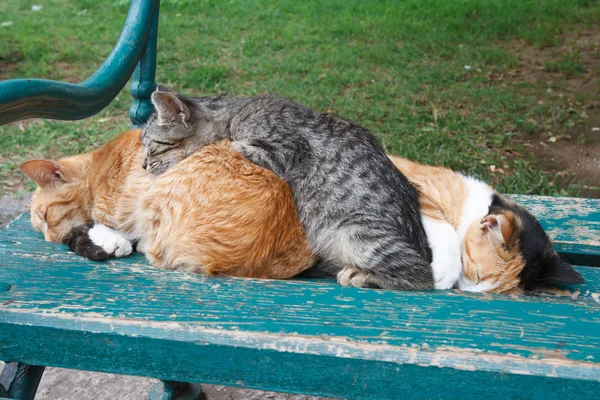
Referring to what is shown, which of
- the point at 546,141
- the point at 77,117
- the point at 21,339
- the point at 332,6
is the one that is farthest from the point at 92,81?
the point at 332,6

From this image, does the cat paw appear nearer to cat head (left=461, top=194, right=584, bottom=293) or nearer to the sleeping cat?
the sleeping cat

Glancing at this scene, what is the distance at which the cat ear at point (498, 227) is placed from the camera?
210cm

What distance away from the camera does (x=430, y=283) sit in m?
2.02

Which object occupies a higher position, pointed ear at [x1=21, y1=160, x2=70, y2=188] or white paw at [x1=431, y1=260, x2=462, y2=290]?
pointed ear at [x1=21, y1=160, x2=70, y2=188]

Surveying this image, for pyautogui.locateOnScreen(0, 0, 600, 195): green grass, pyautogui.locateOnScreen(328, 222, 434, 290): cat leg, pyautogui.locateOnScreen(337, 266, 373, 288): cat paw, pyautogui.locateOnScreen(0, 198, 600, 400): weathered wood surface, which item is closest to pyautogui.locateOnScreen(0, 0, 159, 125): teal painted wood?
pyautogui.locateOnScreen(0, 198, 600, 400): weathered wood surface

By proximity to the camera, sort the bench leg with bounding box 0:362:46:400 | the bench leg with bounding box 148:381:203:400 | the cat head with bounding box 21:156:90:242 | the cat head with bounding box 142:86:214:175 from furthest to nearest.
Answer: the bench leg with bounding box 148:381:203:400, the cat head with bounding box 142:86:214:175, the cat head with bounding box 21:156:90:242, the bench leg with bounding box 0:362:46:400

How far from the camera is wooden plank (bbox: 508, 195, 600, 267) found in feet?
7.63

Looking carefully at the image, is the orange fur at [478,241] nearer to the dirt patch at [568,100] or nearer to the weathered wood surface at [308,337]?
the weathered wood surface at [308,337]

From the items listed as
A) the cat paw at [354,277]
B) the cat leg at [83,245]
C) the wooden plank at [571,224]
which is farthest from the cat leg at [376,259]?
the cat leg at [83,245]

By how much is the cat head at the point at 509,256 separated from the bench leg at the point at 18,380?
1.56 meters

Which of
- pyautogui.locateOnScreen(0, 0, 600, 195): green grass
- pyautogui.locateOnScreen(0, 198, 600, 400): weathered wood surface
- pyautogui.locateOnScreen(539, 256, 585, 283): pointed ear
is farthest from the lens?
pyautogui.locateOnScreen(0, 0, 600, 195): green grass

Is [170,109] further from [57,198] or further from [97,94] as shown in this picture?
[57,198]

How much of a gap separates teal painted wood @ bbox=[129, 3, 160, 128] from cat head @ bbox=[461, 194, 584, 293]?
1.71m

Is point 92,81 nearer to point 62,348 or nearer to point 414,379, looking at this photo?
point 62,348
